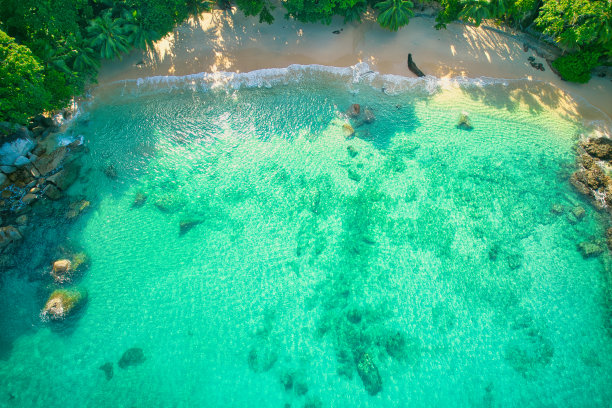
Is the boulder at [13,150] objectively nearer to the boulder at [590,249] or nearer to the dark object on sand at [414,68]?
the dark object on sand at [414,68]

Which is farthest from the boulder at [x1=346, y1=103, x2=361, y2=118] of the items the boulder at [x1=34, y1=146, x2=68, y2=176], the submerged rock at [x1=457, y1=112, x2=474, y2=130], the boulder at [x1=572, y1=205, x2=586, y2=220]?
the boulder at [x1=34, y1=146, x2=68, y2=176]

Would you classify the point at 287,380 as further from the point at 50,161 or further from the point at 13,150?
the point at 13,150

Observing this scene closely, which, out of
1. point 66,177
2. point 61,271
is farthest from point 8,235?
point 66,177

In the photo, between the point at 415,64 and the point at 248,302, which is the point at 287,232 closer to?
the point at 248,302

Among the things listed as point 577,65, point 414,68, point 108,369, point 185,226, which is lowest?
point 108,369

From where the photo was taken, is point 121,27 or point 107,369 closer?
point 107,369

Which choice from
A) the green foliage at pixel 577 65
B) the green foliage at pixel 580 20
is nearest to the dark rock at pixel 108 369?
the green foliage at pixel 580 20

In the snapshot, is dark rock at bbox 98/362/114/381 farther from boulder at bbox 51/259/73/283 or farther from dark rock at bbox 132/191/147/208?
dark rock at bbox 132/191/147/208
